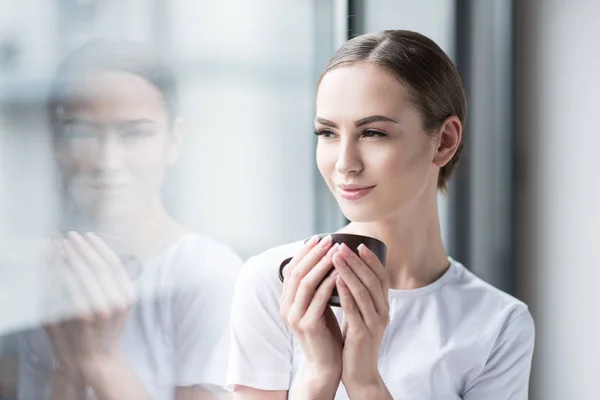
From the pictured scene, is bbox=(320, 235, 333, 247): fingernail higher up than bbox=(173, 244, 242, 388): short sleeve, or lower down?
higher up

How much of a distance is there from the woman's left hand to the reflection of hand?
→ 0.97 ft

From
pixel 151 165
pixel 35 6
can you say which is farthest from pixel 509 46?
pixel 35 6

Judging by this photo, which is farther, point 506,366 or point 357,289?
point 506,366

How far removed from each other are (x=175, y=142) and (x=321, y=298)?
1.04ft

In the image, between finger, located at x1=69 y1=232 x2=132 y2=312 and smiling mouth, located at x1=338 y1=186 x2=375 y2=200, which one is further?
smiling mouth, located at x1=338 y1=186 x2=375 y2=200

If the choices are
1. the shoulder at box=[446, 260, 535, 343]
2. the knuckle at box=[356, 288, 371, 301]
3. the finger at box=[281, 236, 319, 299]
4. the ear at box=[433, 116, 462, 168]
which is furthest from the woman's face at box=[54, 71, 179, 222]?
the shoulder at box=[446, 260, 535, 343]

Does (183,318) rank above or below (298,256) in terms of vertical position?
below

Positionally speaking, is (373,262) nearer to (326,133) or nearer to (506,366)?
(326,133)

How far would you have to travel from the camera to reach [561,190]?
1.89 metres

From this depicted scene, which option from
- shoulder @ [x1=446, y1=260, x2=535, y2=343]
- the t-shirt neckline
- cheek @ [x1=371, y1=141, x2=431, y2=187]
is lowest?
shoulder @ [x1=446, y1=260, x2=535, y2=343]

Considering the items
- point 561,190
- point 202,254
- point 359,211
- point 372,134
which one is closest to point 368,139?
point 372,134

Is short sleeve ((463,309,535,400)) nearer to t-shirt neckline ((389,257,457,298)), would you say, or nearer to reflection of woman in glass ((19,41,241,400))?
t-shirt neckline ((389,257,457,298))

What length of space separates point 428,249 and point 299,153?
0.37 meters

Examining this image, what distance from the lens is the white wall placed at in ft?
5.97
